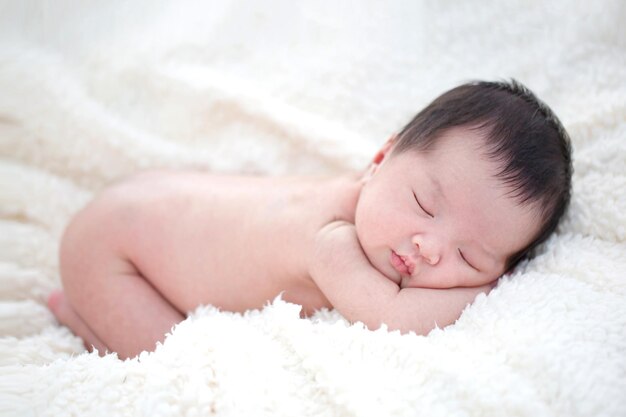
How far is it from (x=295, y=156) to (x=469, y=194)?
645 millimetres

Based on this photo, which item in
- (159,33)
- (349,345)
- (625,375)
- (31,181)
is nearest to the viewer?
(625,375)

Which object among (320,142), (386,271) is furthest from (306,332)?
(320,142)

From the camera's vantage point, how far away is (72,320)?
1.38 metres

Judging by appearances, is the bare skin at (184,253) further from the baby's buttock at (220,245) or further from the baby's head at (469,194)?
the baby's head at (469,194)

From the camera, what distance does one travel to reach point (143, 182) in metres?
1.49

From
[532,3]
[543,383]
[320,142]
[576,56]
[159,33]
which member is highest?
[532,3]

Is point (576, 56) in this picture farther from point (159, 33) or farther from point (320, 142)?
point (159, 33)

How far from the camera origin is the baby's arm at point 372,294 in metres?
1.11

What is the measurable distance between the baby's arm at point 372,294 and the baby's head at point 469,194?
0.03m

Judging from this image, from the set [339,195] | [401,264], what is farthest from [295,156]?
[401,264]

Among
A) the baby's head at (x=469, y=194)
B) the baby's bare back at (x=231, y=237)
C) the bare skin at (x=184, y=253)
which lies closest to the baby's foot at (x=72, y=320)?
the bare skin at (x=184, y=253)

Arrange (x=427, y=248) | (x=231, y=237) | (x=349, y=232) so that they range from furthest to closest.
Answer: (x=231, y=237) → (x=349, y=232) → (x=427, y=248)

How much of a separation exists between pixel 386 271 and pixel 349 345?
0.26 m

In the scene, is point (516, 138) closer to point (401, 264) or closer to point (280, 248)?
point (401, 264)
